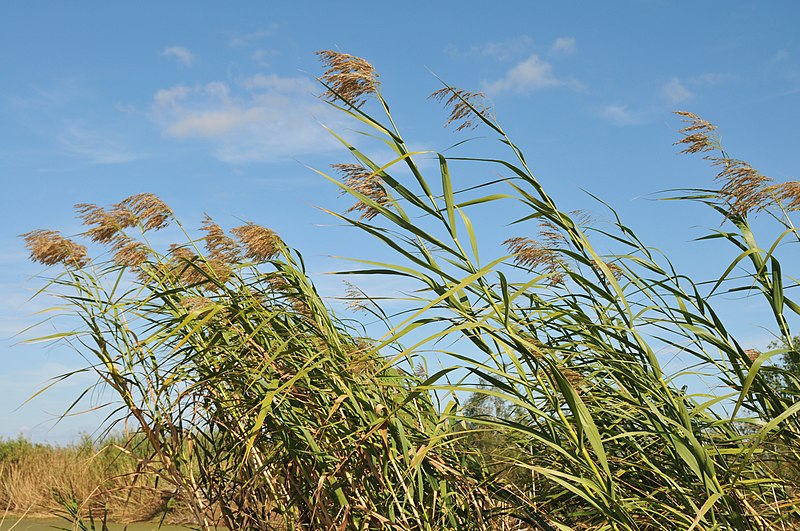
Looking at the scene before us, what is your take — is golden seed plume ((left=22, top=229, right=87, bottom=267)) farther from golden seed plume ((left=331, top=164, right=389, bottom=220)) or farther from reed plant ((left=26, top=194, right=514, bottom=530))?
golden seed plume ((left=331, top=164, right=389, bottom=220))

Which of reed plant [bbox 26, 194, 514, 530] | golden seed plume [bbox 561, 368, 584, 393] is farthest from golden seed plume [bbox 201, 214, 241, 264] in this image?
golden seed plume [bbox 561, 368, 584, 393]

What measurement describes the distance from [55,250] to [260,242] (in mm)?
946

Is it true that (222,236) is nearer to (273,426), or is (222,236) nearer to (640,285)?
(273,426)

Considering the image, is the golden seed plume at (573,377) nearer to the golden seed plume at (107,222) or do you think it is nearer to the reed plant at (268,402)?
the reed plant at (268,402)

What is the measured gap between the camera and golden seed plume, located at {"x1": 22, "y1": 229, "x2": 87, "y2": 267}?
9.94 ft

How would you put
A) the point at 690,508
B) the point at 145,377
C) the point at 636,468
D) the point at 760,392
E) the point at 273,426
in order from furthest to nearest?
the point at 145,377 → the point at 273,426 → the point at 636,468 → the point at 760,392 → the point at 690,508

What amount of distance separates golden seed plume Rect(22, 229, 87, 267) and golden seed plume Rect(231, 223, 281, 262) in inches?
30.0

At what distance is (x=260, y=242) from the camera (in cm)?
270

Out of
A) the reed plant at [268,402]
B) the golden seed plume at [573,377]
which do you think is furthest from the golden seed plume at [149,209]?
the golden seed plume at [573,377]

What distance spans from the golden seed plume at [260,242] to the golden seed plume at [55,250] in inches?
30.0

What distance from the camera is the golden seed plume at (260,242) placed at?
8.85 feet

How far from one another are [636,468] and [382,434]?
790 mm

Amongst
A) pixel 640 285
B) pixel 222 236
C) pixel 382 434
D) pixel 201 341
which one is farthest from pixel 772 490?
pixel 222 236

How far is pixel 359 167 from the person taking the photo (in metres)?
2.17
